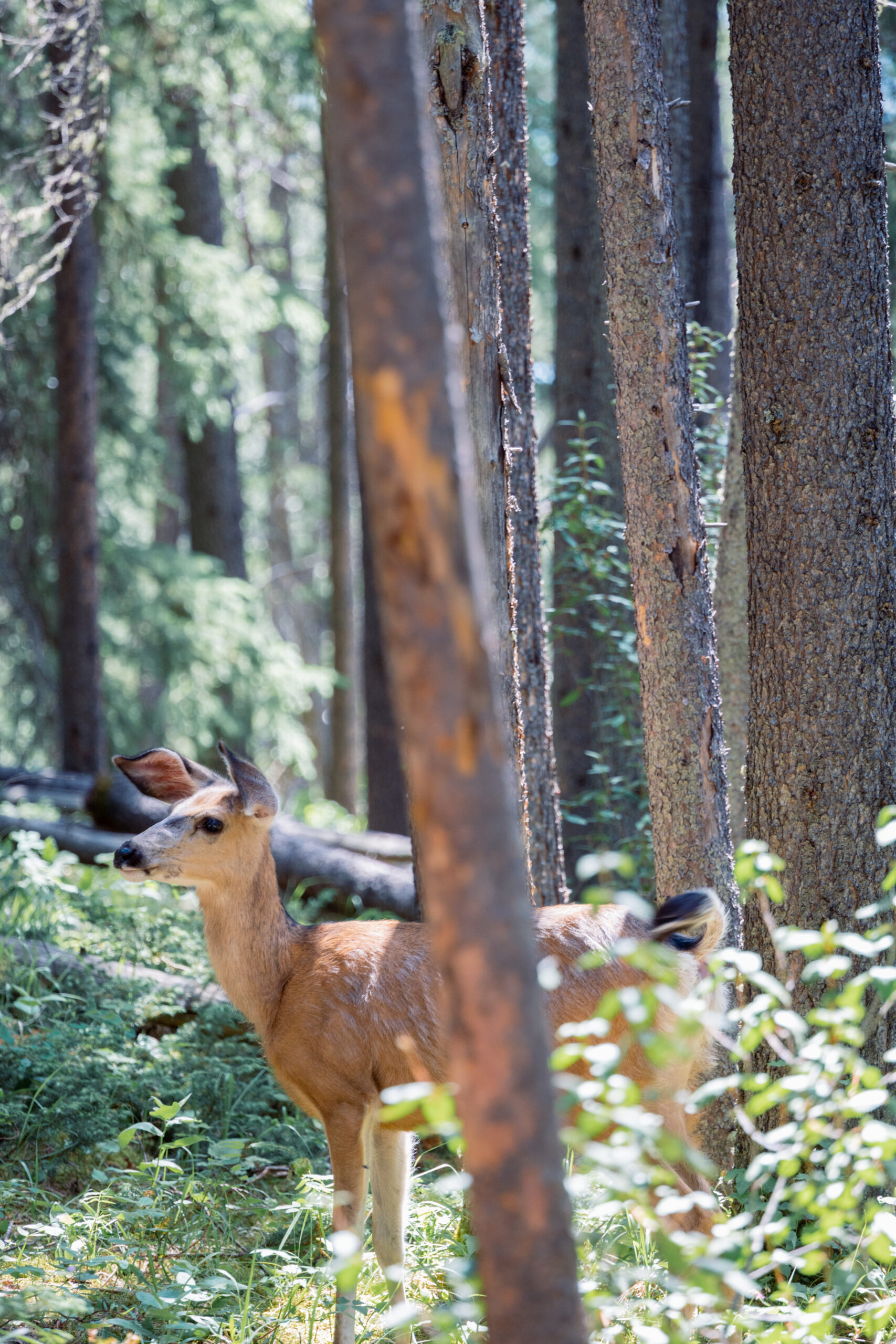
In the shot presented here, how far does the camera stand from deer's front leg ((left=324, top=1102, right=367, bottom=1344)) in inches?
160

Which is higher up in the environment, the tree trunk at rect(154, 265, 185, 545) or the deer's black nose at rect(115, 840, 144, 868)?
the tree trunk at rect(154, 265, 185, 545)

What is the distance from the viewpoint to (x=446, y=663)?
6.89 ft

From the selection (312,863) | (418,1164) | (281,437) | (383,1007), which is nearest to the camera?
(383,1007)

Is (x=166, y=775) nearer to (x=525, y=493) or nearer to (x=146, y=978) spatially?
(x=146, y=978)

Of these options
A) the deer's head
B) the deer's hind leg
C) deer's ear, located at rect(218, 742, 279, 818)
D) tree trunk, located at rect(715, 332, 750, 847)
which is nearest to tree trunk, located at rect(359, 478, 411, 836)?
tree trunk, located at rect(715, 332, 750, 847)

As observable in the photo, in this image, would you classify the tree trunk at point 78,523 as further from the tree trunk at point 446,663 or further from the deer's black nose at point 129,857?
the tree trunk at point 446,663

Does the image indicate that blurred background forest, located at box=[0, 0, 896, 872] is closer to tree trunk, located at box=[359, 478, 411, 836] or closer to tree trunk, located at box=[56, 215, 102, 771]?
tree trunk, located at box=[359, 478, 411, 836]

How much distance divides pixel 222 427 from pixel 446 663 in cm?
1349

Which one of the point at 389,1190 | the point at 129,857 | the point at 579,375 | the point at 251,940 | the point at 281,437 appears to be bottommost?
the point at 389,1190

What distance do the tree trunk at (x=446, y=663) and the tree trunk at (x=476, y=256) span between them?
7.36ft

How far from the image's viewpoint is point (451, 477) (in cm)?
211

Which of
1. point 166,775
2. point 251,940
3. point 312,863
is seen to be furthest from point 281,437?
point 251,940

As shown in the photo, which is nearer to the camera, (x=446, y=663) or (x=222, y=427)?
(x=446, y=663)

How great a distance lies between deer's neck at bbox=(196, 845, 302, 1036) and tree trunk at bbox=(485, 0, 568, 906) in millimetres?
1919
